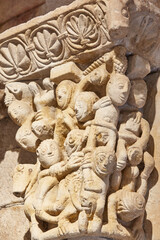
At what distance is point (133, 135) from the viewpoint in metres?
3.10

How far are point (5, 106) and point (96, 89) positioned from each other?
677 millimetres

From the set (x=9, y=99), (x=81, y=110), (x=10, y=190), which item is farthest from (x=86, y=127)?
(x=10, y=190)

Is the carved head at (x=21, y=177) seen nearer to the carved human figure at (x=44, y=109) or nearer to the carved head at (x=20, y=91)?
the carved human figure at (x=44, y=109)

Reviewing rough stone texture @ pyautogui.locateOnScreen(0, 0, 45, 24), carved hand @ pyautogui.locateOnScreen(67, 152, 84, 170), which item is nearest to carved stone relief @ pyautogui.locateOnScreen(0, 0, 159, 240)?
carved hand @ pyautogui.locateOnScreen(67, 152, 84, 170)

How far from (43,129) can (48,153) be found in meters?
0.15

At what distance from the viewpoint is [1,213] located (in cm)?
365

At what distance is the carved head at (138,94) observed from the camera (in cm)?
313

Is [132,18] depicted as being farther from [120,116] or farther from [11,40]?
[11,40]

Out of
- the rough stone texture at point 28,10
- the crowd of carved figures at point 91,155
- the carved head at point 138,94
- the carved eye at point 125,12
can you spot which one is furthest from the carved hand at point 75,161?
the rough stone texture at point 28,10

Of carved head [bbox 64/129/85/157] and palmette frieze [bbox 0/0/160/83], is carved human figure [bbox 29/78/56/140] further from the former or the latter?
carved head [bbox 64/129/85/157]

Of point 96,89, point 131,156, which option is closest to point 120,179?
point 131,156

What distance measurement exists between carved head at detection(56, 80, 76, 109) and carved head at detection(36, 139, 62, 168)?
17cm

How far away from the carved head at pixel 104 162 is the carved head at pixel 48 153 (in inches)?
10.3

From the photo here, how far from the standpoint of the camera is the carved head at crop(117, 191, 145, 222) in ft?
9.67
